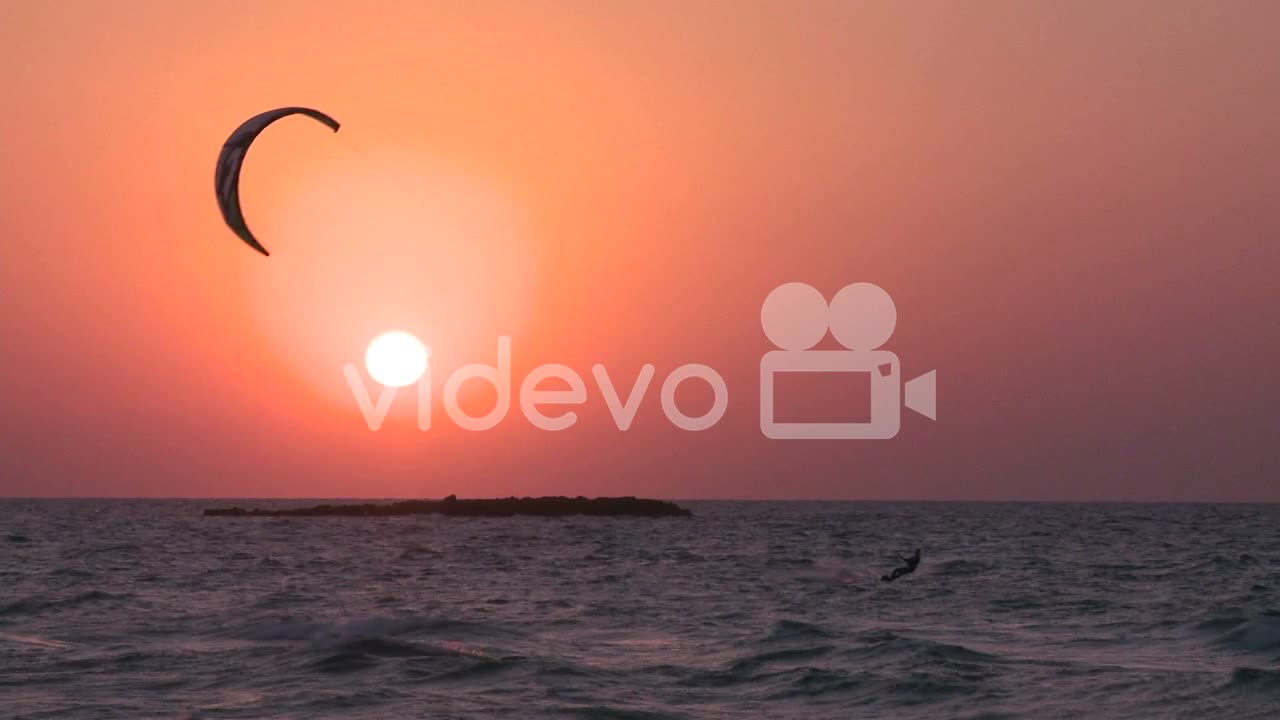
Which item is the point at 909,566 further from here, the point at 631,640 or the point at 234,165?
the point at 234,165

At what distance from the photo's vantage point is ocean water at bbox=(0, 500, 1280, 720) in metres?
20.3

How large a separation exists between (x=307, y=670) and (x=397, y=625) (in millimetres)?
6513

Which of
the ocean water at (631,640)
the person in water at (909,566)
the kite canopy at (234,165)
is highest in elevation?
the kite canopy at (234,165)

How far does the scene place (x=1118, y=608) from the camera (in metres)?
35.2

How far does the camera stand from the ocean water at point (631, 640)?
2030cm

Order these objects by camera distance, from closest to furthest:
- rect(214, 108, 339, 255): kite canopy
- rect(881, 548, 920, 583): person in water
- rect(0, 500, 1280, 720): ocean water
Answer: rect(0, 500, 1280, 720): ocean water
rect(881, 548, 920, 583): person in water
rect(214, 108, 339, 255): kite canopy

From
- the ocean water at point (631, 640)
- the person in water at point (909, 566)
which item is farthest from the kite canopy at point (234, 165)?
the person in water at point (909, 566)

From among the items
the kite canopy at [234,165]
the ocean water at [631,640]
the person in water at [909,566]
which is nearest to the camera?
the ocean water at [631,640]

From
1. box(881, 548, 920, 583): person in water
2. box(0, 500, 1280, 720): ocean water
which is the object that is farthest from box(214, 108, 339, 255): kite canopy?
box(881, 548, 920, 583): person in water

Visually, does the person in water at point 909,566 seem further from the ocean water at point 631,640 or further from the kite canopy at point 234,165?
the kite canopy at point 234,165

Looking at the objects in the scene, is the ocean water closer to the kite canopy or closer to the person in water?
the person in water

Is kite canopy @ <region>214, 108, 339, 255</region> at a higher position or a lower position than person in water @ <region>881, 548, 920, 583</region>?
higher

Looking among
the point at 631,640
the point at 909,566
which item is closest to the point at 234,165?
the point at 631,640

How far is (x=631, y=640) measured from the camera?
27047 millimetres
